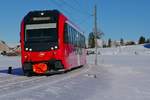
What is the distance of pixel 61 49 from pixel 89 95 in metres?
11.5

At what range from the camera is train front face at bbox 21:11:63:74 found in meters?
26.3

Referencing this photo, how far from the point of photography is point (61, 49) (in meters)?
26.3

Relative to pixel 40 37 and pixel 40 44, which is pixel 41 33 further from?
pixel 40 44

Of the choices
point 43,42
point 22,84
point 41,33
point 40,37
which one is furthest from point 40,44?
point 22,84

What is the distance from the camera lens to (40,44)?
1036 inches

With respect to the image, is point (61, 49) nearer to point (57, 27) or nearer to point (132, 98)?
point (57, 27)

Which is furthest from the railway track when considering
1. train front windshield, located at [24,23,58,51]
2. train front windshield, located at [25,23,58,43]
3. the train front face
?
train front windshield, located at [25,23,58,43]

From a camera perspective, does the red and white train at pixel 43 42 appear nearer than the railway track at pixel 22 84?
No

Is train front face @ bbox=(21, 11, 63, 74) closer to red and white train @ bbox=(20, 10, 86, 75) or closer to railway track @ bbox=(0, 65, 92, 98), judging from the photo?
red and white train @ bbox=(20, 10, 86, 75)

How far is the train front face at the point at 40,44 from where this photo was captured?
26.3 meters

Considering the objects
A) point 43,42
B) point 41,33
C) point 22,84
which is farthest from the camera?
point 41,33

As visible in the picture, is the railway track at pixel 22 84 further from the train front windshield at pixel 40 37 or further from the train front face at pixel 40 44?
the train front windshield at pixel 40 37

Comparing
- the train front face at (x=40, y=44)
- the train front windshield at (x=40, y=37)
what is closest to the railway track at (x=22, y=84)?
the train front face at (x=40, y=44)

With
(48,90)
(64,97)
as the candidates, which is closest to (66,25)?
(48,90)
